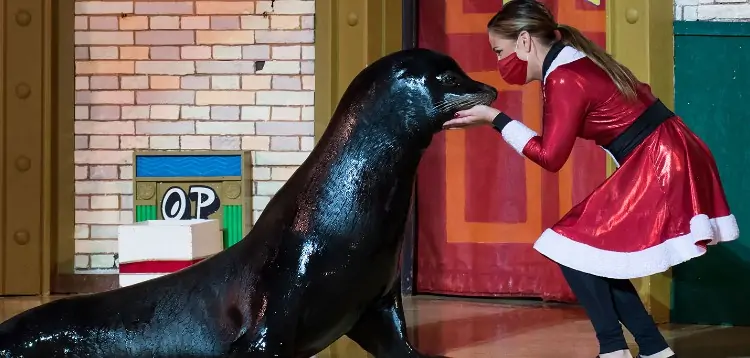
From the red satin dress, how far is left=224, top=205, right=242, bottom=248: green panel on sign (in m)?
2.00

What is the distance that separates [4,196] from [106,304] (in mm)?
2543

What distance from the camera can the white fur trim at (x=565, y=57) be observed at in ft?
8.12

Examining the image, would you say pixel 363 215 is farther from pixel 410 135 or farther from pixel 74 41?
pixel 74 41

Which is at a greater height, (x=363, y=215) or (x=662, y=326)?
(x=363, y=215)

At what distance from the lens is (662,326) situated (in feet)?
11.4

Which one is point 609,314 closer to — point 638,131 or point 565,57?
point 638,131

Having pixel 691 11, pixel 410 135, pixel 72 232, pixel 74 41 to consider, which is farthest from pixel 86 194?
pixel 691 11

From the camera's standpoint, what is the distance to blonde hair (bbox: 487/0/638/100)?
252 centimetres

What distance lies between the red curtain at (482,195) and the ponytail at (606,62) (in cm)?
156

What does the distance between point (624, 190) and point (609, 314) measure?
0.39 m

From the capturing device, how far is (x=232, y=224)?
4.11m

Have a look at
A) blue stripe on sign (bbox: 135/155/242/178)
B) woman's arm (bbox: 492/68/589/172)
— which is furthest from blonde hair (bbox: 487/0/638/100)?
blue stripe on sign (bbox: 135/155/242/178)

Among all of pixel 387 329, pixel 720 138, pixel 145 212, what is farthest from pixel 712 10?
pixel 145 212

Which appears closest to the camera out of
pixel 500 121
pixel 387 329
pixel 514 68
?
pixel 387 329
